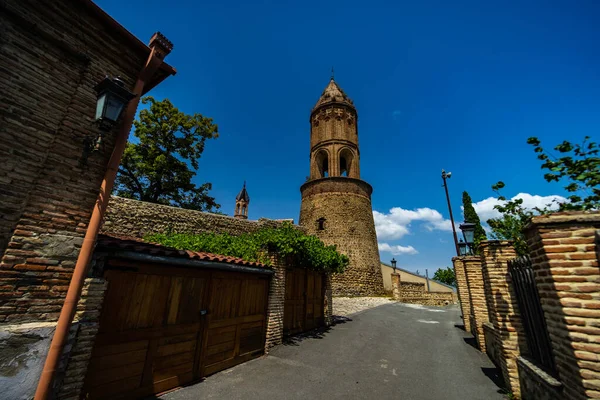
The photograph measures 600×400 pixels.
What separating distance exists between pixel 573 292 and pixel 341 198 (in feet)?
62.5

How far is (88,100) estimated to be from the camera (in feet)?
13.1

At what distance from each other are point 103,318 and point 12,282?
1.21 meters

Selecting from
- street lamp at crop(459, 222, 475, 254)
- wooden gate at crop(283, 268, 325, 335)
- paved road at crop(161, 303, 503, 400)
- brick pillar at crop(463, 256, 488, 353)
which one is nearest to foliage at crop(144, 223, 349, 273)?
wooden gate at crop(283, 268, 325, 335)

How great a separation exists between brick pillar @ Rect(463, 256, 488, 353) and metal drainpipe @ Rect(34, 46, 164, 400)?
9133mm

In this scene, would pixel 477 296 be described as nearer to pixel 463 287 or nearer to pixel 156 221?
pixel 463 287

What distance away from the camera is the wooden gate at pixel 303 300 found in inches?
323

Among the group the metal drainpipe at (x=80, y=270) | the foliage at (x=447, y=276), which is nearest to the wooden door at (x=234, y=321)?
the metal drainpipe at (x=80, y=270)

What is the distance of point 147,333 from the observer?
4.21 metres

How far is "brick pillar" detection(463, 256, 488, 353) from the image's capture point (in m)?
7.21

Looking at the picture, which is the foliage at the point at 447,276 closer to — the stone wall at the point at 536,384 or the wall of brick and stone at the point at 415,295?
the wall of brick and stone at the point at 415,295

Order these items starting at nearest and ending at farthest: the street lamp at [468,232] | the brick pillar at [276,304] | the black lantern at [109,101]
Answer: the black lantern at [109,101]
the brick pillar at [276,304]
the street lamp at [468,232]

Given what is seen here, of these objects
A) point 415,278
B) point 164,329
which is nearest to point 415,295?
point 415,278

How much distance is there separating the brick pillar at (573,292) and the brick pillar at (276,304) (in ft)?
18.6

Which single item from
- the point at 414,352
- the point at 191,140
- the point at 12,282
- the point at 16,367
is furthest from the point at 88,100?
the point at 191,140
